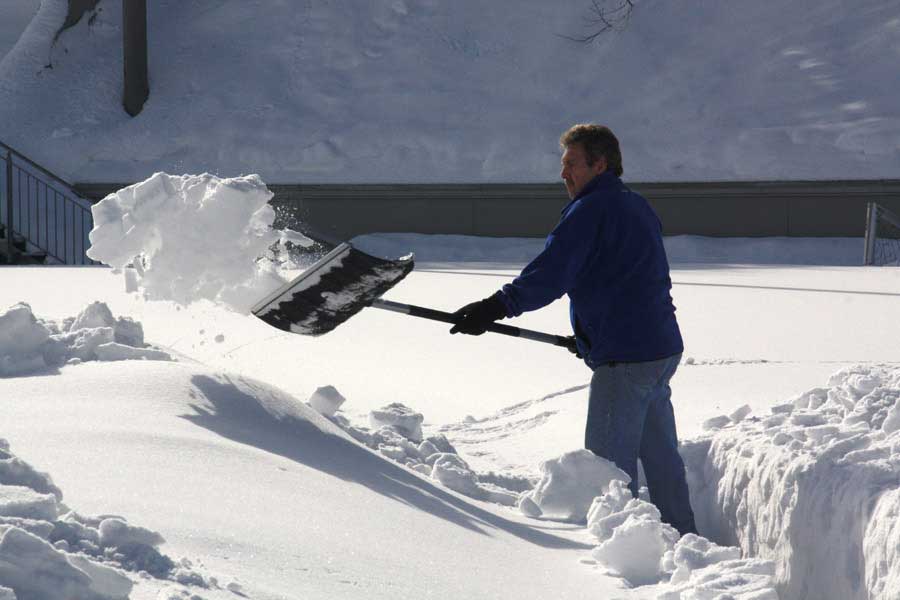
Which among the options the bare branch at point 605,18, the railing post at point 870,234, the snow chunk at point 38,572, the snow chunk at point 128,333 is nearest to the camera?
the snow chunk at point 38,572

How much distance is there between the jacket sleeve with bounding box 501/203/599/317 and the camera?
397 cm

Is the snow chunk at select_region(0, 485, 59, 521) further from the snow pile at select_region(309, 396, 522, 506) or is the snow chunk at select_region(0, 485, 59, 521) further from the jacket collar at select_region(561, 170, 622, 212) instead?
the snow pile at select_region(309, 396, 522, 506)

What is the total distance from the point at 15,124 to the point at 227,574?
17.3 m

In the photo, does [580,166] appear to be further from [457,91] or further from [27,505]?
[457,91]

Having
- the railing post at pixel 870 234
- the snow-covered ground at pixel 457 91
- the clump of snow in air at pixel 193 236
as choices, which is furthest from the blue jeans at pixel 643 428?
the snow-covered ground at pixel 457 91

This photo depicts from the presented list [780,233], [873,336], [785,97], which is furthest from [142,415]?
[785,97]

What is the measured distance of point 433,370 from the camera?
7602 millimetres

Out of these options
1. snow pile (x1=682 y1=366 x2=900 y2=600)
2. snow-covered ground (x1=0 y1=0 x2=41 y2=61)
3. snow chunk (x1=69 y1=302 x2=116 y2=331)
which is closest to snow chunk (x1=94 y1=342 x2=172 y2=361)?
snow chunk (x1=69 y1=302 x2=116 y2=331)

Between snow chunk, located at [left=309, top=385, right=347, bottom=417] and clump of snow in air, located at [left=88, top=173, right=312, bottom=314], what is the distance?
52 cm

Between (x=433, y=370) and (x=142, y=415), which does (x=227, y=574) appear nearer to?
(x=142, y=415)

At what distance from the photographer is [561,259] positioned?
13.0 feet

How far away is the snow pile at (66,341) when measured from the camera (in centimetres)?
497

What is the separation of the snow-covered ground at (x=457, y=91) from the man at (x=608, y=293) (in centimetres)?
1203

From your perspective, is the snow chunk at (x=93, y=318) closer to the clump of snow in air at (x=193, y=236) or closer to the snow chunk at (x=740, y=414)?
the clump of snow in air at (x=193, y=236)
